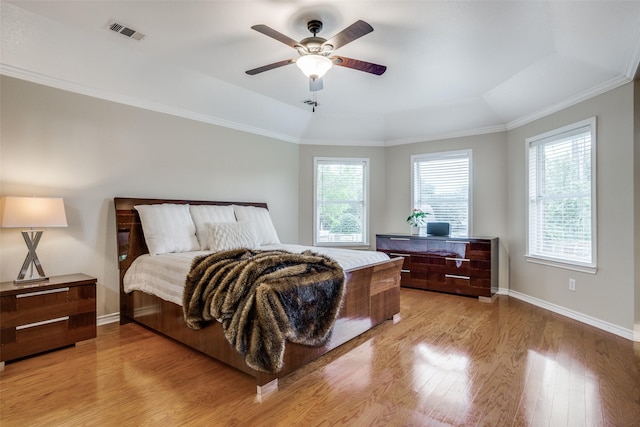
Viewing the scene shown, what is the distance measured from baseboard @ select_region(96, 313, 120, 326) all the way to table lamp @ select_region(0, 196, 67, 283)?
73 cm

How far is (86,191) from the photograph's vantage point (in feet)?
10.7

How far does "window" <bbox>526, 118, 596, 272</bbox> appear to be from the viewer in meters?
3.49

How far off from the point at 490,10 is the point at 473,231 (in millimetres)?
3262

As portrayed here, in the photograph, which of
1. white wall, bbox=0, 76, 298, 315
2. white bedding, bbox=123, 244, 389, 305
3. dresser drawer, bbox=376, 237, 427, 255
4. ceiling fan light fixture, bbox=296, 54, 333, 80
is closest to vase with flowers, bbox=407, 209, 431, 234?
dresser drawer, bbox=376, 237, 427, 255

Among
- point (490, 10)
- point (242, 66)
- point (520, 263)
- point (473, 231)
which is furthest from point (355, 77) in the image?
point (520, 263)

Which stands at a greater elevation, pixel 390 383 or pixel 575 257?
pixel 575 257

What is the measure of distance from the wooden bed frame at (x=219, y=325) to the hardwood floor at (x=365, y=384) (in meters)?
0.11

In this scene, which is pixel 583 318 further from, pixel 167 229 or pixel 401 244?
pixel 167 229

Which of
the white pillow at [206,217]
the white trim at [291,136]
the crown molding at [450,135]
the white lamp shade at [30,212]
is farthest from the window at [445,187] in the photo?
the white lamp shade at [30,212]

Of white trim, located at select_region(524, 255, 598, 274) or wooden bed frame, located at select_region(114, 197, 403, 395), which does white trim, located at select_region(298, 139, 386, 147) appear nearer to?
wooden bed frame, located at select_region(114, 197, 403, 395)

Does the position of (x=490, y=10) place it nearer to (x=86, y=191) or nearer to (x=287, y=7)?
(x=287, y=7)

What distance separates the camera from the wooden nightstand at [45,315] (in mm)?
2445

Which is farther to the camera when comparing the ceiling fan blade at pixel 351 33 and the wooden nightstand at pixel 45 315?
the wooden nightstand at pixel 45 315

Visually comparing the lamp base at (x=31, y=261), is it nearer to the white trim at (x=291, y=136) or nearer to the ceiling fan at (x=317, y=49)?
the white trim at (x=291, y=136)
